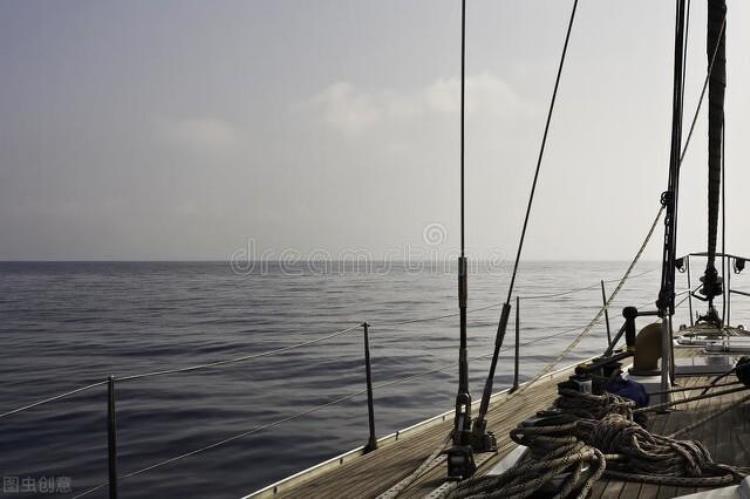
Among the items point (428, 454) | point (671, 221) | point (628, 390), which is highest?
point (671, 221)

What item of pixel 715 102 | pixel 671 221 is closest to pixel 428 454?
pixel 671 221

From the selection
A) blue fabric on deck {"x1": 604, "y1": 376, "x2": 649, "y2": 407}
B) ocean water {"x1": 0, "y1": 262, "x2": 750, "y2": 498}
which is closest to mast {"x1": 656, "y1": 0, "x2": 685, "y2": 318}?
blue fabric on deck {"x1": 604, "y1": 376, "x2": 649, "y2": 407}

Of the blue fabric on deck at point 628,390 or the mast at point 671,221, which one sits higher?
the mast at point 671,221

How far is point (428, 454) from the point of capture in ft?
13.3

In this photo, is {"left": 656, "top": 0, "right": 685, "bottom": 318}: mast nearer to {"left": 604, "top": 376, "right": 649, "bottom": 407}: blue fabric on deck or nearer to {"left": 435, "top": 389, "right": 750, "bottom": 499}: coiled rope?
{"left": 604, "top": 376, "right": 649, "bottom": 407}: blue fabric on deck

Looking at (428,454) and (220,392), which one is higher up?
(428,454)

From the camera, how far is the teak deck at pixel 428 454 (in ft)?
10.1

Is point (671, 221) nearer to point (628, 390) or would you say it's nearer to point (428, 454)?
point (628, 390)

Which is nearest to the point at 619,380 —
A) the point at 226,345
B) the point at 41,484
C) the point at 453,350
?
the point at 41,484

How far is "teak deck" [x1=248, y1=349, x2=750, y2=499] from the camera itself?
3.07 m

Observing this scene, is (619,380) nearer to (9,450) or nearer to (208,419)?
(208,419)

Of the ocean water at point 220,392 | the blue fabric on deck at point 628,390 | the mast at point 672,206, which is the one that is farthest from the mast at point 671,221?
the ocean water at point 220,392

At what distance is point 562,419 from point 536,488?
0.49 metres

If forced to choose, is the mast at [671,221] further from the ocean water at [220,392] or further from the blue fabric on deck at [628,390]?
the ocean water at [220,392]
